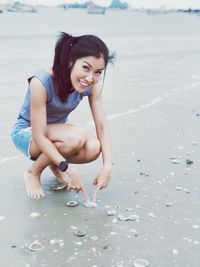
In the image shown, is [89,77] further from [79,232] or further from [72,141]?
[79,232]

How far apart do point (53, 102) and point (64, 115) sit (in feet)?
0.96

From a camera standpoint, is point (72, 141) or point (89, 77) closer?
point (89, 77)

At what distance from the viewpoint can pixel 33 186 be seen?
4.42m

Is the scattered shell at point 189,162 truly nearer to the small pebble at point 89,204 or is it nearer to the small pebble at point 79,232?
the small pebble at point 89,204

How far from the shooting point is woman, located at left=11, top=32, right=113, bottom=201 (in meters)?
3.82

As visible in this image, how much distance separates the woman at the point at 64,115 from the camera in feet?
12.5

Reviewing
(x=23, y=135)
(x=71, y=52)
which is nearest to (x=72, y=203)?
(x=23, y=135)

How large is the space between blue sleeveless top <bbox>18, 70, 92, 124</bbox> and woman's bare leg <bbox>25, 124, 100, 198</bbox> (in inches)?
5.4

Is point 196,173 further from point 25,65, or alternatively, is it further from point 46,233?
point 25,65

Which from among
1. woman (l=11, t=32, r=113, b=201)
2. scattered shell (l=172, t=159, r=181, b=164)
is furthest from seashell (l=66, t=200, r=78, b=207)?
scattered shell (l=172, t=159, r=181, b=164)

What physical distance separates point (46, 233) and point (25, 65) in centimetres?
1239

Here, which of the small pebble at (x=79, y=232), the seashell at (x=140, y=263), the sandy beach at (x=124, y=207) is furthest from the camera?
the small pebble at (x=79, y=232)

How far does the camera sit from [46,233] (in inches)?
144

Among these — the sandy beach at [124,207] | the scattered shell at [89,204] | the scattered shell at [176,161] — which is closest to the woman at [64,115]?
the scattered shell at [89,204]
